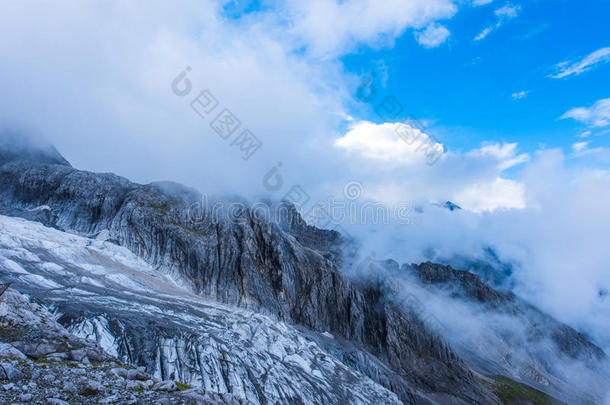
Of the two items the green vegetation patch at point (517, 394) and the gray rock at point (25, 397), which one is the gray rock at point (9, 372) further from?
the green vegetation patch at point (517, 394)

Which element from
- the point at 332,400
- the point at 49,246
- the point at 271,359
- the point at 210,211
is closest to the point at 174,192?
the point at 210,211

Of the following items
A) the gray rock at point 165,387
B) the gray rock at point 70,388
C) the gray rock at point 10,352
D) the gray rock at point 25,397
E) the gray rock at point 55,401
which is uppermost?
the gray rock at point 165,387

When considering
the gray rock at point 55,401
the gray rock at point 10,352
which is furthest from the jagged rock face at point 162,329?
the gray rock at point 55,401

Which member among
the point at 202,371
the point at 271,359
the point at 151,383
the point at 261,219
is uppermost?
the point at 261,219

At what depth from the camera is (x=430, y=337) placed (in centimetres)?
14538

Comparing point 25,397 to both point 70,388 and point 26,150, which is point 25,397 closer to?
point 70,388

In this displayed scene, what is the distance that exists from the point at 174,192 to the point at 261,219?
1601 inches

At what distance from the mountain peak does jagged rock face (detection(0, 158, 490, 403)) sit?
11.4 meters

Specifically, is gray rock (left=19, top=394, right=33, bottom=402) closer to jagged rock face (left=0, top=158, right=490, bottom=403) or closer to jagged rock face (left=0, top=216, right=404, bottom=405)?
jagged rock face (left=0, top=216, right=404, bottom=405)

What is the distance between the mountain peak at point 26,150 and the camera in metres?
141

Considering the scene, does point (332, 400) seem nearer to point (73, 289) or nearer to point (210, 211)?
point (73, 289)

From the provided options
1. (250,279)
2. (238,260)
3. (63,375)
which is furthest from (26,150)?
(63,375)

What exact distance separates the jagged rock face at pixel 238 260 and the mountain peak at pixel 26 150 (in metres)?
11.4

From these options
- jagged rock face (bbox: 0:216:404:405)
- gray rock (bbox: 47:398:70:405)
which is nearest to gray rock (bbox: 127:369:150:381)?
gray rock (bbox: 47:398:70:405)
